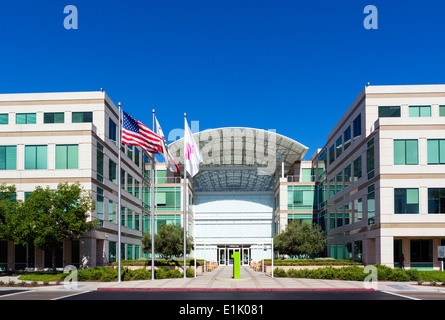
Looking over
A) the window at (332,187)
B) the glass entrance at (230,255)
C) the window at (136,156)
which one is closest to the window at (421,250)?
the window at (332,187)

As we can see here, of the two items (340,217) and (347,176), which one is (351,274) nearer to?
(347,176)

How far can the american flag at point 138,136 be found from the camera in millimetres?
31344

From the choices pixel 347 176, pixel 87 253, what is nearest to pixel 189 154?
pixel 87 253

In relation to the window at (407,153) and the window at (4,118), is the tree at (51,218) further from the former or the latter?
the window at (407,153)

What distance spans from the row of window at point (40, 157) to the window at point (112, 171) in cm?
643

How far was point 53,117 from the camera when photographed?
4662cm

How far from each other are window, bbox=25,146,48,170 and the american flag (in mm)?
A: 14598

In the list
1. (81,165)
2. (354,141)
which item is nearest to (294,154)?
(354,141)

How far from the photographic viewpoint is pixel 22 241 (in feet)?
119

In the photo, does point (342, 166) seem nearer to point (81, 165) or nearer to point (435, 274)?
point (435, 274)

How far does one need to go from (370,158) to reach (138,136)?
22.0 m

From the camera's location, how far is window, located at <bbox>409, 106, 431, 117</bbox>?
144 ft

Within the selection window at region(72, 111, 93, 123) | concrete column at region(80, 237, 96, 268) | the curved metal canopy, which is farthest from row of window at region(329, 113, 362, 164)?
concrete column at region(80, 237, 96, 268)
